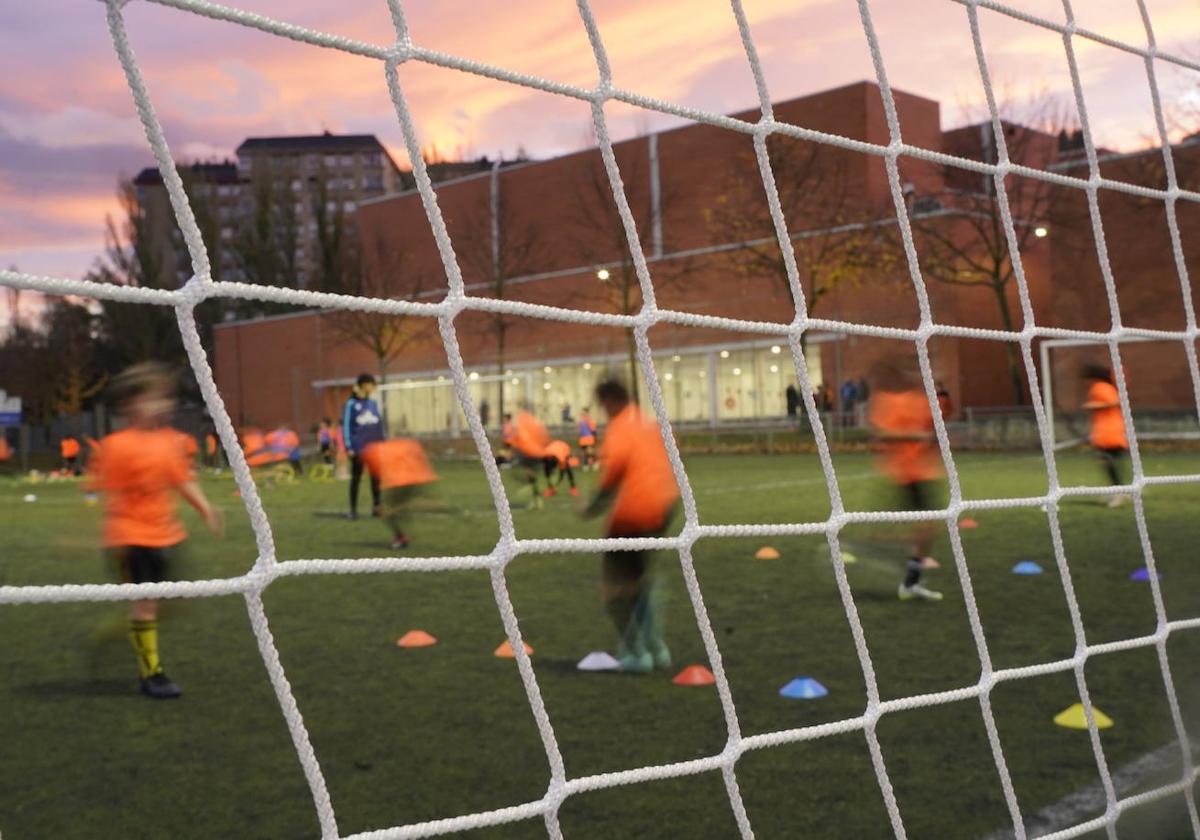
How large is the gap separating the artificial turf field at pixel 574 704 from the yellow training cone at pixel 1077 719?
4 cm

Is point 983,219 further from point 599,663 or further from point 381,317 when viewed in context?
point 599,663

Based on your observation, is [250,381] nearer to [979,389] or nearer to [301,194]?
[979,389]

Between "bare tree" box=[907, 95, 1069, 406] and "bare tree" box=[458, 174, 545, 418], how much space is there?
1043 cm

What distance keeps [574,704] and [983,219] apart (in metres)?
21.3

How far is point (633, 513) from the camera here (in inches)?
167

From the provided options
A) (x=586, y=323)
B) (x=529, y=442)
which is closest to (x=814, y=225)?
(x=529, y=442)

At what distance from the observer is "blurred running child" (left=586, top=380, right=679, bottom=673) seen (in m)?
4.12

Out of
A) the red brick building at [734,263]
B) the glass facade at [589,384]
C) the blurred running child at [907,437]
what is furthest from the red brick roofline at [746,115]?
the blurred running child at [907,437]

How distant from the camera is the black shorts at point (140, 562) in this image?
12.8 ft

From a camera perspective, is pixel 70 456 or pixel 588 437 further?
pixel 70 456

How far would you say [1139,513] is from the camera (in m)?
2.82

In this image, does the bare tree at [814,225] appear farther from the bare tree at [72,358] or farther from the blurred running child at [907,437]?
the bare tree at [72,358]

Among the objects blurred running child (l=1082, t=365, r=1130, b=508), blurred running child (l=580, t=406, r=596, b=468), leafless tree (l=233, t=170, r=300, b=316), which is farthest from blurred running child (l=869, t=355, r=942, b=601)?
leafless tree (l=233, t=170, r=300, b=316)

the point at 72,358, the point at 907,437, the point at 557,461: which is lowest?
the point at 557,461
